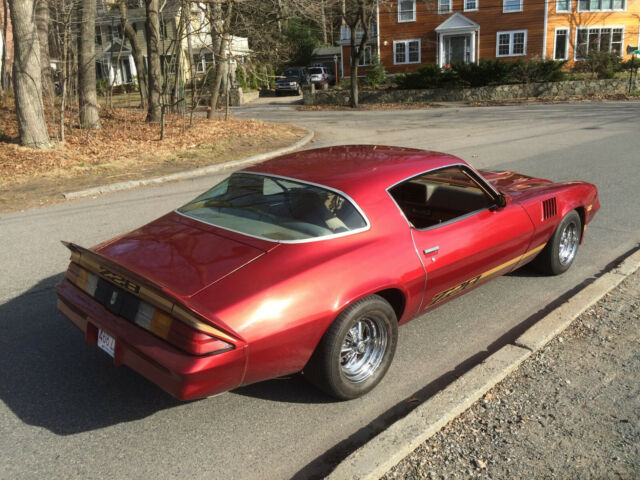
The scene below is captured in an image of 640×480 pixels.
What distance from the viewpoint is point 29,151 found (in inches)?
453

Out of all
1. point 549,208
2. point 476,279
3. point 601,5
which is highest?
point 601,5

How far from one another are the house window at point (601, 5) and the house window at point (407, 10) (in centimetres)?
1122

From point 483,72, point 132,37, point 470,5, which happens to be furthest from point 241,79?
point 132,37

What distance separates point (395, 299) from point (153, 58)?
15.1 metres

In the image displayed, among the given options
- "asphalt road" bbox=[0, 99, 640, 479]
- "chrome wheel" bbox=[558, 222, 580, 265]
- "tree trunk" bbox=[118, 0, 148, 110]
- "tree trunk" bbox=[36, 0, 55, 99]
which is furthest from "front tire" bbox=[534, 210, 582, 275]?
"tree trunk" bbox=[118, 0, 148, 110]

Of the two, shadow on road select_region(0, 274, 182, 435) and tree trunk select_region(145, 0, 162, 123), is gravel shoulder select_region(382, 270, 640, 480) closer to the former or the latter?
shadow on road select_region(0, 274, 182, 435)

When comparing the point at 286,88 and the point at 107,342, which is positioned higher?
the point at 286,88

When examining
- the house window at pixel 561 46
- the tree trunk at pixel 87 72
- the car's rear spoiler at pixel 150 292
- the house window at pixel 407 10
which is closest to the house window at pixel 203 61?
the tree trunk at pixel 87 72

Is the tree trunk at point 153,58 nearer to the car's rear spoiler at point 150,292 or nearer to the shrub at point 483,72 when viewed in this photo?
the car's rear spoiler at point 150,292

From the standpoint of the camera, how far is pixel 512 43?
38.5 m

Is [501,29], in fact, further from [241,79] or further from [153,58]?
[153,58]

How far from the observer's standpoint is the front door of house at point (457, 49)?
39.6m

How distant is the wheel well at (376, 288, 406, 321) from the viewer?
3.51 metres

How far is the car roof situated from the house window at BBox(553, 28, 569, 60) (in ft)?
128
